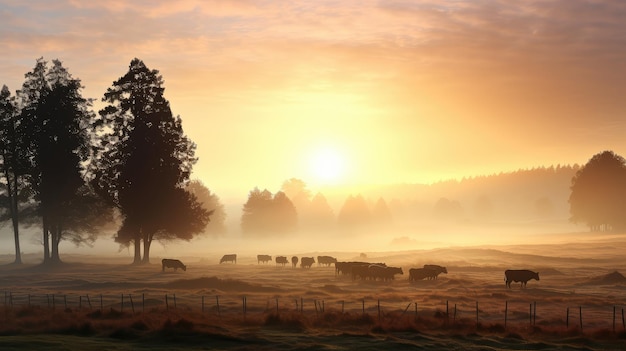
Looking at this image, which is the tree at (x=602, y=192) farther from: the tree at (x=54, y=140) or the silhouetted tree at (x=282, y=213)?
the tree at (x=54, y=140)

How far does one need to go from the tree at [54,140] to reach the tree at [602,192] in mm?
104268

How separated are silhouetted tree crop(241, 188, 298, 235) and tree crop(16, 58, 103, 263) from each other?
87374mm

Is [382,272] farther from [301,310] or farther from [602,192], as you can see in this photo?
[602,192]

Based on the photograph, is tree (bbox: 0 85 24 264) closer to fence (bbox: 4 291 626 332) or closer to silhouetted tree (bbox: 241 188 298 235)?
fence (bbox: 4 291 626 332)

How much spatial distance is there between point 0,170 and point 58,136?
839 cm

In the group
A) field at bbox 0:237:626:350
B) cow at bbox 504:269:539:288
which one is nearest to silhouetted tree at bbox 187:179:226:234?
field at bbox 0:237:626:350

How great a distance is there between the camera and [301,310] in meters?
37.8

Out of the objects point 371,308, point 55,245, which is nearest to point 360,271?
point 371,308

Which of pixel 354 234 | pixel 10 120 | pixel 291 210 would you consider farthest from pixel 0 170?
pixel 354 234

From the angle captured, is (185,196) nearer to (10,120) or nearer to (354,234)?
(10,120)

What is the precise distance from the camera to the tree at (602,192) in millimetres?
131750

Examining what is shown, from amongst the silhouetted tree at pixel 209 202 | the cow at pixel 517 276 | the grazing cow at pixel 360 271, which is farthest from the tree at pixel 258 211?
the cow at pixel 517 276

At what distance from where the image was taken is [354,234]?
648 ft

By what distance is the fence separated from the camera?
37.0m
